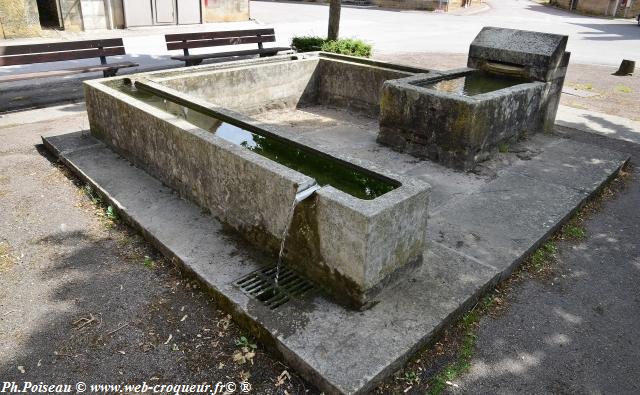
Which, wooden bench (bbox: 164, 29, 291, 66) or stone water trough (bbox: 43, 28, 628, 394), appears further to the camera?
wooden bench (bbox: 164, 29, 291, 66)

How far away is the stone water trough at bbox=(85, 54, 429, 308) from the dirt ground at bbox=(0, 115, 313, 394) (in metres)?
0.74

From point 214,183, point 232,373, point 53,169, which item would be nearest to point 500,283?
point 232,373

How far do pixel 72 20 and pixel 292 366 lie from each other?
55.8ft

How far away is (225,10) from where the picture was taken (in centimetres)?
2105

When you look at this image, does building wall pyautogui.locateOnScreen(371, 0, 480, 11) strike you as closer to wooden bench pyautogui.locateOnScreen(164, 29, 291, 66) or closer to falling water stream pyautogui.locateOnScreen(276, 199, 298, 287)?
wooden bench pyautogui.locateOnScreen(164, 29, 291, 66)

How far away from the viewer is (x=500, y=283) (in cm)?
435

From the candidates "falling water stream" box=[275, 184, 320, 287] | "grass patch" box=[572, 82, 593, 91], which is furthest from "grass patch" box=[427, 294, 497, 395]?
"grass patch" box=[572, 82, 593, 91]

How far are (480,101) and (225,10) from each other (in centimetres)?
1749

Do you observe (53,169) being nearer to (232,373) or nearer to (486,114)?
(232,373)

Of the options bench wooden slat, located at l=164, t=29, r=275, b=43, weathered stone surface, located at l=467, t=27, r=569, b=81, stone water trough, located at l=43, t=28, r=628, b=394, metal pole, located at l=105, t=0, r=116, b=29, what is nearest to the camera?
stone water trough, located at l=43, t=28, r=628, b=394

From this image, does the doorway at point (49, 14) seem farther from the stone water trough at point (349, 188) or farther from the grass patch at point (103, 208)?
the grass patch at point (103, 208)

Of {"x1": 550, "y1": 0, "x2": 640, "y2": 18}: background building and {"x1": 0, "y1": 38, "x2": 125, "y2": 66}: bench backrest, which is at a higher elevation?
{"x1": 550, "y1": 0, "x2": 640, "y2": 18}: background building

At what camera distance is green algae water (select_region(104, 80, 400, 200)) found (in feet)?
13.5

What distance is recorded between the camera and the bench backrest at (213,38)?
11.5 m
